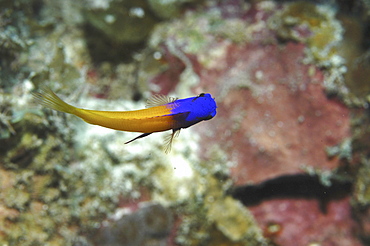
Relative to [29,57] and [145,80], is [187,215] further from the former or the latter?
[29,57]

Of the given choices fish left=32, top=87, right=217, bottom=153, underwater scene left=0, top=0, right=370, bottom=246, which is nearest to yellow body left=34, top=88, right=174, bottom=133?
fish left=32, top=87, right=217, bottom=153

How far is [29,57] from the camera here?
14.3ft

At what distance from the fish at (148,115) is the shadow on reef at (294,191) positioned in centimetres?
306

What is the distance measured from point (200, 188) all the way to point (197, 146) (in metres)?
0.68

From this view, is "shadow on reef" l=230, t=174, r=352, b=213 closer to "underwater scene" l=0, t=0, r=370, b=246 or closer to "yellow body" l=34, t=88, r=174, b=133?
"underwater scene" l=0, t=0, r=370, b=246

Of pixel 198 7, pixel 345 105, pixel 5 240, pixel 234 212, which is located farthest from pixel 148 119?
pixel 198 7

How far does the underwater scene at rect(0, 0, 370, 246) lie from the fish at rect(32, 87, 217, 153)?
1736 mm

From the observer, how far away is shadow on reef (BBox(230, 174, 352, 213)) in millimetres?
4715

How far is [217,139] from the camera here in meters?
4.63

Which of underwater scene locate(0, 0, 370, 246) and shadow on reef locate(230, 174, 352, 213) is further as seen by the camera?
shadow on reef locate(230, 174, 352, 213)

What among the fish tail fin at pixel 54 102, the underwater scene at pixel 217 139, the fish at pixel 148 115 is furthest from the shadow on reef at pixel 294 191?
the fish tail fin at pixel 54 102

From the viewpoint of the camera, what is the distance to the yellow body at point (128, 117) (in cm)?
185

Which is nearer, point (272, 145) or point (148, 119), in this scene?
point (148, 119)

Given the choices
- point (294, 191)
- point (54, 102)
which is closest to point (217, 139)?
point (294, 191)
